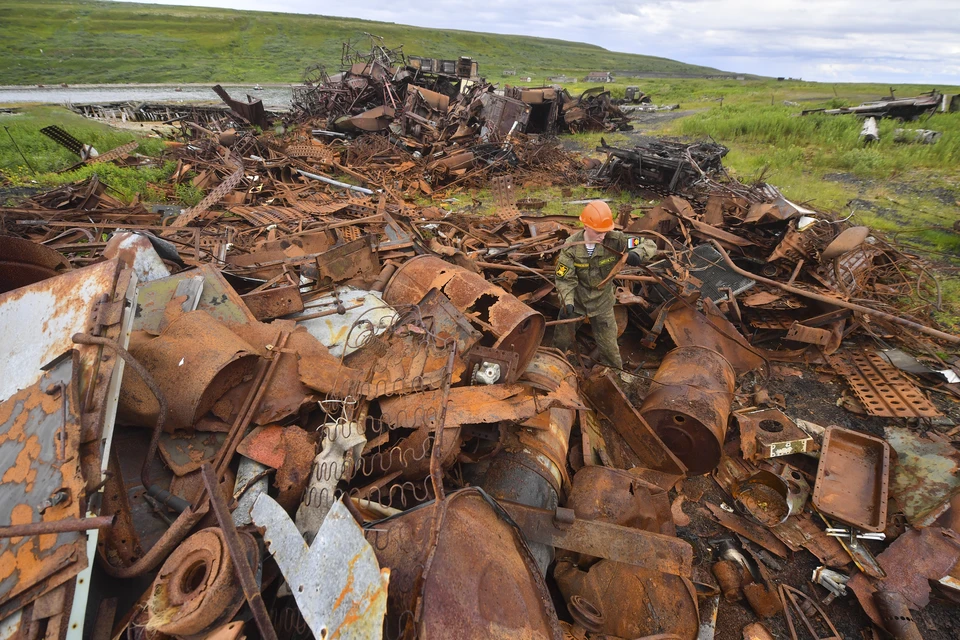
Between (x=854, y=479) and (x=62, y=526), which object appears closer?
(x=62, y=526)

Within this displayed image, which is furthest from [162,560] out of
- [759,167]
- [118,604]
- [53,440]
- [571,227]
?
[759,167]

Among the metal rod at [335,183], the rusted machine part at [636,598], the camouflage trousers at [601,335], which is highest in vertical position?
the metal rod at [335,183]

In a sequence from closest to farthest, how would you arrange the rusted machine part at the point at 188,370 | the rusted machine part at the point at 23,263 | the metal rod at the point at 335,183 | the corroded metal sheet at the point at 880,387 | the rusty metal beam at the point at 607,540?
the rusty metal beam at the point at 607,540 < the rusted machine part at the point at 188,370 < the rusted machine part at the point at 23,263 < the corroded metal sheet at the point at 880,387 < the metal rod at the point at 335,183

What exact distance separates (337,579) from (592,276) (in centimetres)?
391

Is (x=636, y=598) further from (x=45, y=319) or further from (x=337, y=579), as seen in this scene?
(x=45, y=319)

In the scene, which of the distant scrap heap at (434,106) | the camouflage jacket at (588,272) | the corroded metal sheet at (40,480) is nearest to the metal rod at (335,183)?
the distant scrap heap at (434,106)

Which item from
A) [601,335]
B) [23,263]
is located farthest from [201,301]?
[601,335]

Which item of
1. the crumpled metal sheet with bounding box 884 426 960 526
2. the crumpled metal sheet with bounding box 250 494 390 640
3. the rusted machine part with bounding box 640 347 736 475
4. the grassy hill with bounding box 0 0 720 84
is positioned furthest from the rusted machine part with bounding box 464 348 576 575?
the grassy hill with bounding box 0 0 720 84

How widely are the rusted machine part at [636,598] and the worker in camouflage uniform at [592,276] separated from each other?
8.79ft

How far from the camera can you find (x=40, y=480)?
1.83 metres

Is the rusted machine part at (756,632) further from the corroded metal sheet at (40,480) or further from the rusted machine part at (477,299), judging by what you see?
the corroded metal sheet at (40,480)

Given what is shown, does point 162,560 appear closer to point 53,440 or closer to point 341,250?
point 53,440

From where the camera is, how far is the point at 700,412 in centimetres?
358

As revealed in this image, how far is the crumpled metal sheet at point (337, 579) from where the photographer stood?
1.52 metres
